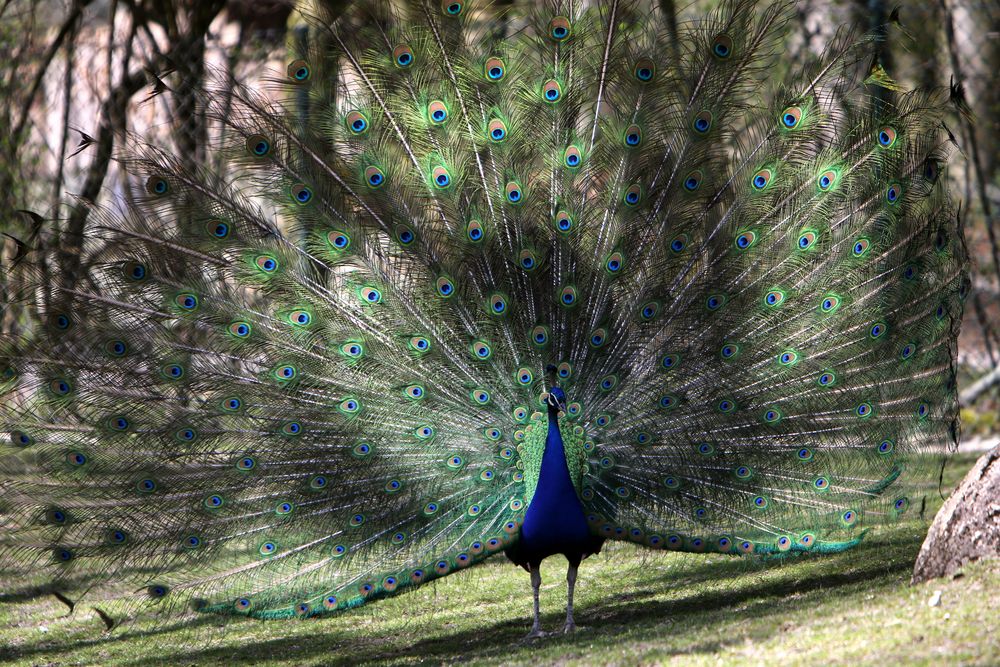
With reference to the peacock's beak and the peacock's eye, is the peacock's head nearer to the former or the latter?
the peacock's beak

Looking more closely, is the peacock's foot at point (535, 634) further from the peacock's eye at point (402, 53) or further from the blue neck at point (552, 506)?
the peacock's eye at point (402, 53)

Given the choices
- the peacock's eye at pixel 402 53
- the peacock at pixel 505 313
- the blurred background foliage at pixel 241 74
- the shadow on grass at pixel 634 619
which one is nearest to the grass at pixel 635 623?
the shadow on grass at pixel 634 619

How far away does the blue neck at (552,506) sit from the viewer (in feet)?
17.9

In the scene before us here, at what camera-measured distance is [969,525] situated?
4824 mm

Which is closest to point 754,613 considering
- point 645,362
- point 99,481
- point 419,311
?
point 645,362

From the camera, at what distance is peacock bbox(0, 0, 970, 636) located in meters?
5.52

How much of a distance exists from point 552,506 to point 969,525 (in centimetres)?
187

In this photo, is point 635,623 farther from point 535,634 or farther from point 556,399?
point 556,399

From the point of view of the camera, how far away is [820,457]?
5680mm

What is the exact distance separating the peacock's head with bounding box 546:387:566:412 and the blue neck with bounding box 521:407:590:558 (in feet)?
0.18

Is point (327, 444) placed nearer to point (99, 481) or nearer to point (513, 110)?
point (99, 481)

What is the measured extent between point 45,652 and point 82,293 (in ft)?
7.63

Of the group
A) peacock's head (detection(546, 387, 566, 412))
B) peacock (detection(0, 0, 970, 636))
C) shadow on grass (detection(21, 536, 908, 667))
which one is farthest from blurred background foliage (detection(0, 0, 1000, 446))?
peacock's head (detection(546, 387, 566, 412))

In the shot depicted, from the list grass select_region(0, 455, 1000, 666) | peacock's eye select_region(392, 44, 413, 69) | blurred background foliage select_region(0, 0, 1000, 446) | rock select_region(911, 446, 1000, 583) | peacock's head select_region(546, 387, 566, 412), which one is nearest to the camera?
grass select_region(0, 455, 1000, 666)
